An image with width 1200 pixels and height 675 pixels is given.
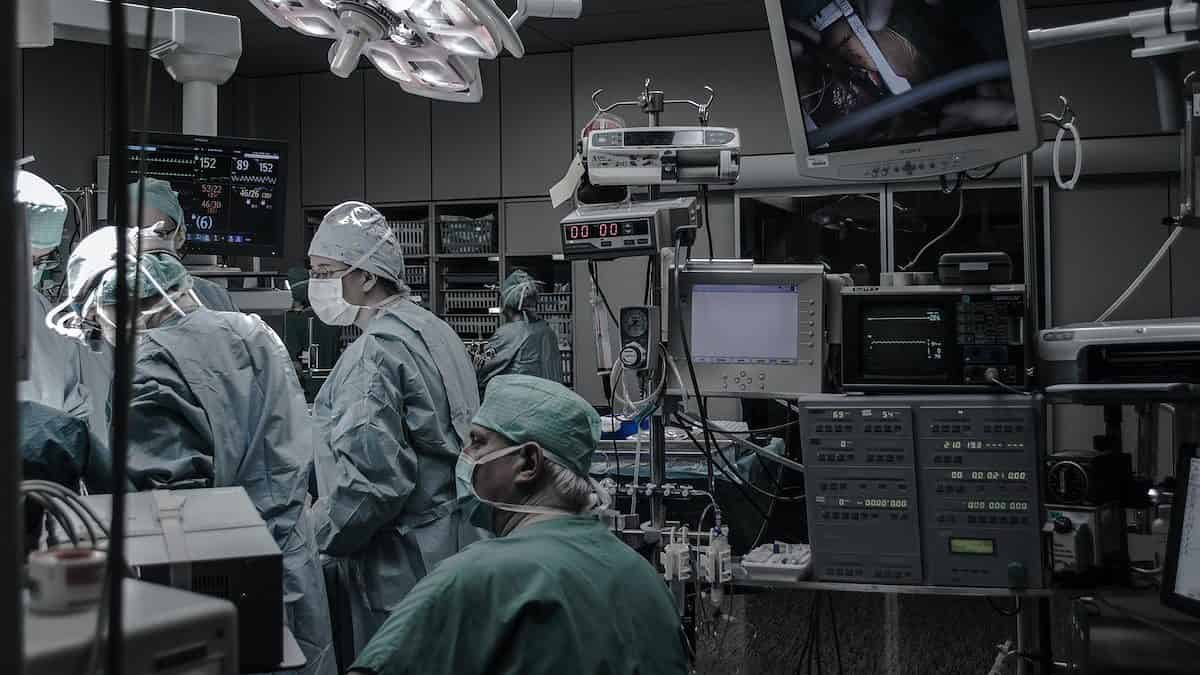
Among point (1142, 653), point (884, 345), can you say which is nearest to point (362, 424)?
point (884, 345)

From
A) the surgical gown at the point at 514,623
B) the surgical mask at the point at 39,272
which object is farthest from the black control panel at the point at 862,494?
the surgical mask at the point at 39,272

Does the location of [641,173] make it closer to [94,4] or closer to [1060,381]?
[1060,381]

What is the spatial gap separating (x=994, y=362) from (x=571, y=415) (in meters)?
1.12

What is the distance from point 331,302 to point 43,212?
32.2 inches

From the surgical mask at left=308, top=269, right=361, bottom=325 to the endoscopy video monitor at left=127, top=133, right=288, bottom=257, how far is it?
1.42ft

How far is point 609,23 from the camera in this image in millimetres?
6512

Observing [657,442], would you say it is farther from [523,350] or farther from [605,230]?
[523,350]

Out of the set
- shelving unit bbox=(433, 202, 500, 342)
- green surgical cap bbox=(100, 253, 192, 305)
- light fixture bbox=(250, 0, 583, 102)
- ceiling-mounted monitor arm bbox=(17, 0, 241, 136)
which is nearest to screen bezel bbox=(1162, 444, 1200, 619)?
light fixture bbox=(250, 0, 583, 102)

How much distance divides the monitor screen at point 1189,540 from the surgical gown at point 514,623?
1197mm

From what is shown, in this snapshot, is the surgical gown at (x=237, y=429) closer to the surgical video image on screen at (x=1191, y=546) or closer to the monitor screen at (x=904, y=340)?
the monitor screen at (x=904, y=340)

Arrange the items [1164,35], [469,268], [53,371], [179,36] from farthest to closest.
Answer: [469,268] → [53,371] → [179,36] → [1164,35]

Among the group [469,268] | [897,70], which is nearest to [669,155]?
[897,70]

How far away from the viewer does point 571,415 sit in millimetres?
1869

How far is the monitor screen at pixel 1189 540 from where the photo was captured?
7.12 ft
